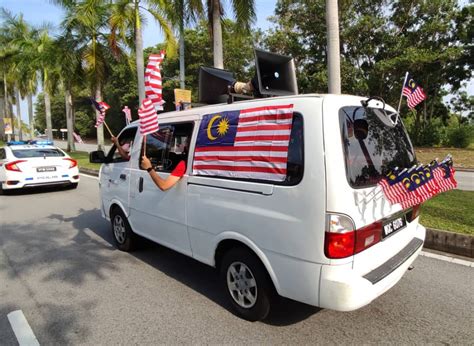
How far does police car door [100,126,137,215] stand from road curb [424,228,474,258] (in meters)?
4.13

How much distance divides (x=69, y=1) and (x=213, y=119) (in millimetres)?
20051

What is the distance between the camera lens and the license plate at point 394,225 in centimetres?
298

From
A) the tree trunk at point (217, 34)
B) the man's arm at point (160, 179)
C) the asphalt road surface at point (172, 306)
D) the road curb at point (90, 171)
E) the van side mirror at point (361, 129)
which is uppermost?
the tree trunk at point (217, 34)

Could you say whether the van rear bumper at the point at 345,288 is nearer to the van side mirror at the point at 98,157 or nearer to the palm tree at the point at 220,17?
the van side mirror at the point at 98,157

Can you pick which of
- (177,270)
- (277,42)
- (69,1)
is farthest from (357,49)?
(177,270)

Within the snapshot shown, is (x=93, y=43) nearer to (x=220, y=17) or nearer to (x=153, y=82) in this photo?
(x=220, y=17)

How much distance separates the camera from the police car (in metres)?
9.72

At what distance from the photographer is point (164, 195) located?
4.01 metres

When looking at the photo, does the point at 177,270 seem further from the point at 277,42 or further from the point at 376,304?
the point at 277,42

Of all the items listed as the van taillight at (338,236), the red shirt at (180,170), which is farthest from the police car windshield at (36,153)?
the van taillight at (338,236)

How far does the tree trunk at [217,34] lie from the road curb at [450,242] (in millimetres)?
8301

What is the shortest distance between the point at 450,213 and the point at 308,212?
4586 mm

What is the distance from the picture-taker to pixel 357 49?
74.4 feet

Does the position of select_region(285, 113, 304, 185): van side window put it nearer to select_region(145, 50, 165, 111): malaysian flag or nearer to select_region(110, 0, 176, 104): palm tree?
select_region(145, 50, 165, 111): malaysian flag
